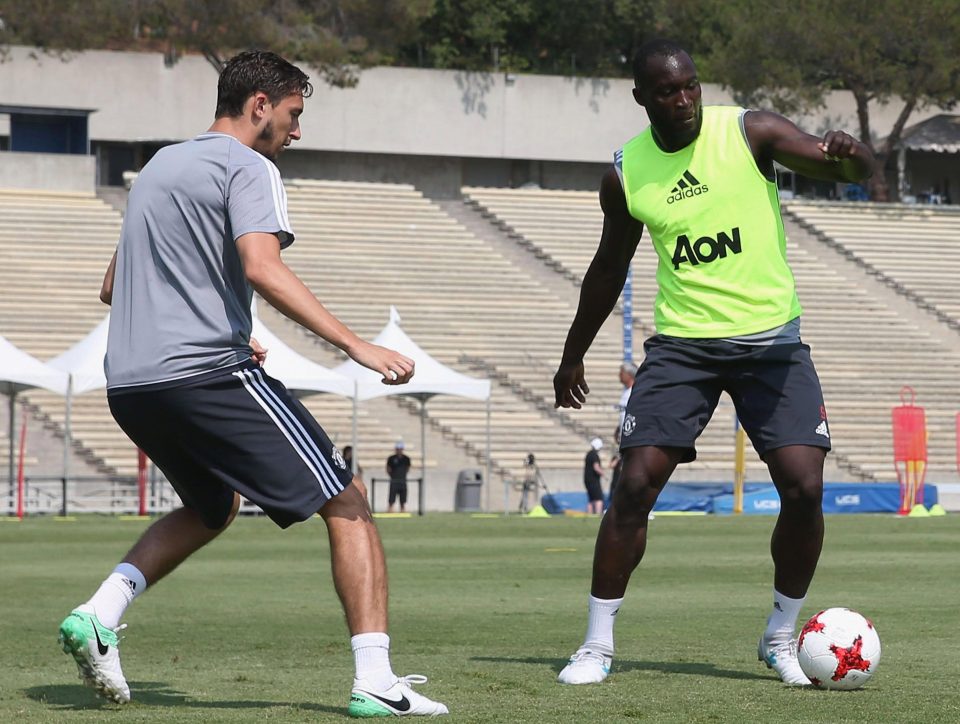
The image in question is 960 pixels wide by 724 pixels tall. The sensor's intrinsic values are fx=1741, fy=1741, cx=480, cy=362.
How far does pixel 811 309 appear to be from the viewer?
3866 centimetres

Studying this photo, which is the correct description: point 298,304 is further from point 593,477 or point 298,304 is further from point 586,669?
point 593,477

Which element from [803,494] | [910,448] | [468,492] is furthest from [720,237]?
[468,492]

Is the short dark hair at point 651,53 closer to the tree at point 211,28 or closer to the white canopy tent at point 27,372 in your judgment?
the white canopy tent at point 27,372

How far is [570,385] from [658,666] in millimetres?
1178

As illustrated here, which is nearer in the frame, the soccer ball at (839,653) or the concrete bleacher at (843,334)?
the soccer ball at (839,653)

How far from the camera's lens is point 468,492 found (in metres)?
29.7

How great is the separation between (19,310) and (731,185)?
29.0 m

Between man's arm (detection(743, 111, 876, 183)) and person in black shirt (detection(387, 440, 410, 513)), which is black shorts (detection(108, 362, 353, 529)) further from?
person in black shirt (detection(387, 440, 410, 513))

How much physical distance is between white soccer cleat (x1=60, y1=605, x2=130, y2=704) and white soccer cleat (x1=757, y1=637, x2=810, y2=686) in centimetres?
227

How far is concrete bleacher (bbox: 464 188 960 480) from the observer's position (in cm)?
3394

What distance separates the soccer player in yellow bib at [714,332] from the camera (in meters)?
6.13

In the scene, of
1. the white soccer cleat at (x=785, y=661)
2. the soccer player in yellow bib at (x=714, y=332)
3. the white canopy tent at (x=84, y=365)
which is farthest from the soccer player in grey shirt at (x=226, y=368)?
the white canopy tent at (x=84, y=365)

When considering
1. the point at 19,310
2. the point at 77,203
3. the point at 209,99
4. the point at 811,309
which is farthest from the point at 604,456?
the point at 209,99

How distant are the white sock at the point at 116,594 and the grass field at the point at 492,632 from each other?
287 millimetres
